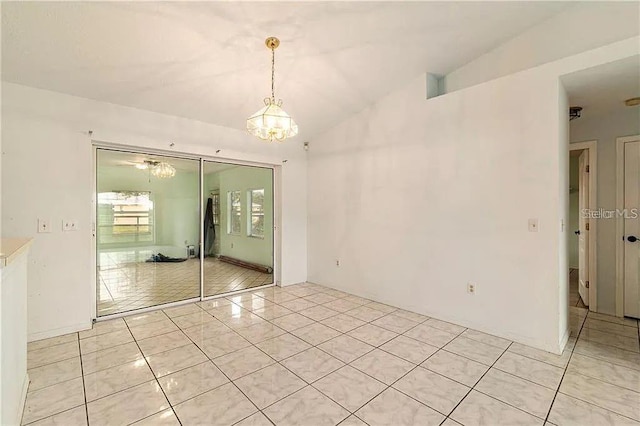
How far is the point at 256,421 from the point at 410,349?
5.10ft

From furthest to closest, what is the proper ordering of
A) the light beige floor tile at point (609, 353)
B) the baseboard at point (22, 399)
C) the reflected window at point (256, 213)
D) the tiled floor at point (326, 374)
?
the reflected window at point (256, 213), the light beige floor tile at point (609, 353), the tiled floor at point (326, 374), the baseboard at point (22, 399)

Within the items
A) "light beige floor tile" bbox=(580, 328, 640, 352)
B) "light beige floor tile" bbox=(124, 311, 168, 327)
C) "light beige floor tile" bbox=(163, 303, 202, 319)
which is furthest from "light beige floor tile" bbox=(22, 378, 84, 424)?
"light beige floor tile" bbox=(580, 328, 640, 352)

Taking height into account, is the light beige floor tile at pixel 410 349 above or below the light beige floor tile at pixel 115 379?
below

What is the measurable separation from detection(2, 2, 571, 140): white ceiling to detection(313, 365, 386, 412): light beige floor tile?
2.94m

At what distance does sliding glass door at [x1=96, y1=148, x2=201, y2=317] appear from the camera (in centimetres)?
363

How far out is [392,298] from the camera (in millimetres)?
3975

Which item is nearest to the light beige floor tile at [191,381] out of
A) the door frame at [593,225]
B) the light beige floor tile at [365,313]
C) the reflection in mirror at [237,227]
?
the light beige floor tile at [365,313]

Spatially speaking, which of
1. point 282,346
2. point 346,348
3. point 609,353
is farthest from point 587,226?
point 282,346

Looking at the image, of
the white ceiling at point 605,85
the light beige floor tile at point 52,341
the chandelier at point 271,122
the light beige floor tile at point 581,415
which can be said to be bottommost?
the light beige floor tile at point 581,415

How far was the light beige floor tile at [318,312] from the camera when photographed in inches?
141

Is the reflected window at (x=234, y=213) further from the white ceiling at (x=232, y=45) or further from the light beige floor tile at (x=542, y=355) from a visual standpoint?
the light beige floor tile at (x=542, y=355)

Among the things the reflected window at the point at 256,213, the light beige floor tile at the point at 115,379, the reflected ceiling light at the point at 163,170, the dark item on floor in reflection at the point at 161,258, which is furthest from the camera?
the reflected window at the point at 256,213

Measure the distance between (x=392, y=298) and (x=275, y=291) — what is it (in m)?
1.89

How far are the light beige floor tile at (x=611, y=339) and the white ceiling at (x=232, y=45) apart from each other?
317 centimetres
